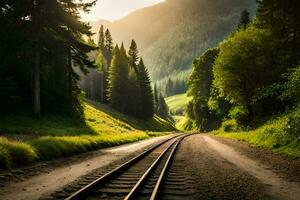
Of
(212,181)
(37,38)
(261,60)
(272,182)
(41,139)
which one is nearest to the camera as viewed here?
(272,182)

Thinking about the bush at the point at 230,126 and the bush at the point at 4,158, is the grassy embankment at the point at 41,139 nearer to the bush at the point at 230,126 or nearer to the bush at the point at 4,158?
the bush at the point at 4,158

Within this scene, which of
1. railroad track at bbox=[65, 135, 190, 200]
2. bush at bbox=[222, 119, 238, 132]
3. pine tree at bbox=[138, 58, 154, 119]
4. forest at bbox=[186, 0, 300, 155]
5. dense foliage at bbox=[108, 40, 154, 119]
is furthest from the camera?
pine tree at bbox=[138, 58, 154, 119]

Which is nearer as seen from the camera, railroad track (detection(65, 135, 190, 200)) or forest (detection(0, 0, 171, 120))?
railroad track (detection(65, 135, 190, 200))

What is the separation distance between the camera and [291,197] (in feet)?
27.7

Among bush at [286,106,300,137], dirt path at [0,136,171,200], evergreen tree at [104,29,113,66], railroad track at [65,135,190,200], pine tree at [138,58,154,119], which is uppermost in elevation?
evergreen tree at [104,29,113,66]

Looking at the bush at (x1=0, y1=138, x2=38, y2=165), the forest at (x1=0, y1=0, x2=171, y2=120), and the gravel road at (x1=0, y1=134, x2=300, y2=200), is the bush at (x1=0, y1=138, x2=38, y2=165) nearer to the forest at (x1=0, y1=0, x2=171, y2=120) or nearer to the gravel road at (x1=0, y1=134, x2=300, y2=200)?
the gravel road at (x1=0, y1=134, x2=300, y2=200)

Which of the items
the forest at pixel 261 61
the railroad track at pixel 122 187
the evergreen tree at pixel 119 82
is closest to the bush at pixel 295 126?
the railroad track at pixel 122 187

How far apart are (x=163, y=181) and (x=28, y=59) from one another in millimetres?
23319

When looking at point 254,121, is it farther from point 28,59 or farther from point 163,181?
point 163,181

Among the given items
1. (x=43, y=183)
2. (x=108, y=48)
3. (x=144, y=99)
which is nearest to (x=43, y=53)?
(x=43, y=183)

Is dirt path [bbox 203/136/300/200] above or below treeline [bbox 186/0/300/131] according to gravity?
below

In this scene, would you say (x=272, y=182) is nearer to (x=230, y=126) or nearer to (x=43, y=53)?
(x=43, y=53)

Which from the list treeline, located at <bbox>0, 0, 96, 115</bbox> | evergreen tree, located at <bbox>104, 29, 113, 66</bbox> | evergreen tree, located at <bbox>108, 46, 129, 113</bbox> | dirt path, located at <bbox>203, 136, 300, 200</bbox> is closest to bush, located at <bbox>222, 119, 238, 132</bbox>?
treeline, located at <bbox>0, 0, 96, 115</bbox>

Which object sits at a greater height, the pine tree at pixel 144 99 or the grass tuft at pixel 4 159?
the pine tree at pixel 144 99
